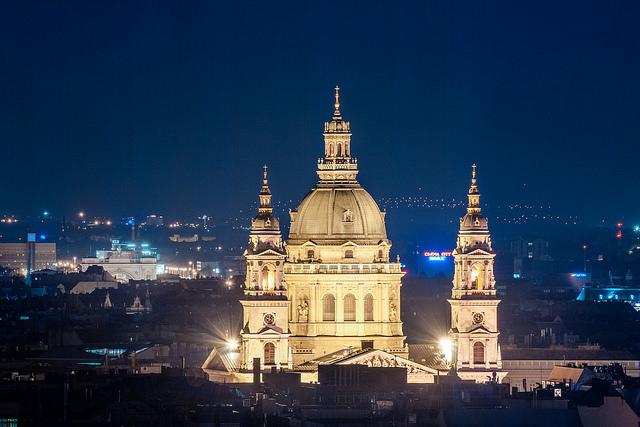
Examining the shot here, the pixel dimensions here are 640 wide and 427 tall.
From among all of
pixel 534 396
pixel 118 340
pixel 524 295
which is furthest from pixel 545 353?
pixel 524 295

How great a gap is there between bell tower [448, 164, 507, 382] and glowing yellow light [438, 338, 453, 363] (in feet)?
2.78

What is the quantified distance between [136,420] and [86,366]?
125ft

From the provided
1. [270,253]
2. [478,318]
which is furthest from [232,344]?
[478,318]

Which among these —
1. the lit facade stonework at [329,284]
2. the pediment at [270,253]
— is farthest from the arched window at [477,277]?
the pediment at [270,253]

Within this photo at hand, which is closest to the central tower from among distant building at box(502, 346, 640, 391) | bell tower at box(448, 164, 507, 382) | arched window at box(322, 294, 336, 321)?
arched window at box(322, 294, 336, 321)

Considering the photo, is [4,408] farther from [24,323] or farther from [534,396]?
[24,323]

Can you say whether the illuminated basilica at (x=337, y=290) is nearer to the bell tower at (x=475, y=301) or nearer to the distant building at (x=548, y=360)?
the bell tower at (x=475, y=301)

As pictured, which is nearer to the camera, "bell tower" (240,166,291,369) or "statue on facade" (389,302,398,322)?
"bell tower" (240,166,291,369)

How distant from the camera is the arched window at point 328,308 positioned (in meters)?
114

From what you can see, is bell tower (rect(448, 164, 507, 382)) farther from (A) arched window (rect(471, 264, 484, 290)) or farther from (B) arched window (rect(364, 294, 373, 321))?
(B) arched window (rect(364, 294, 373, 321))

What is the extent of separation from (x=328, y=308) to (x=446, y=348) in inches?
157

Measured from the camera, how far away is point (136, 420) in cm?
8056

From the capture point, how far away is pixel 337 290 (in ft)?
373

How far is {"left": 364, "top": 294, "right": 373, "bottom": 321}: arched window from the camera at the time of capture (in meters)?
114
